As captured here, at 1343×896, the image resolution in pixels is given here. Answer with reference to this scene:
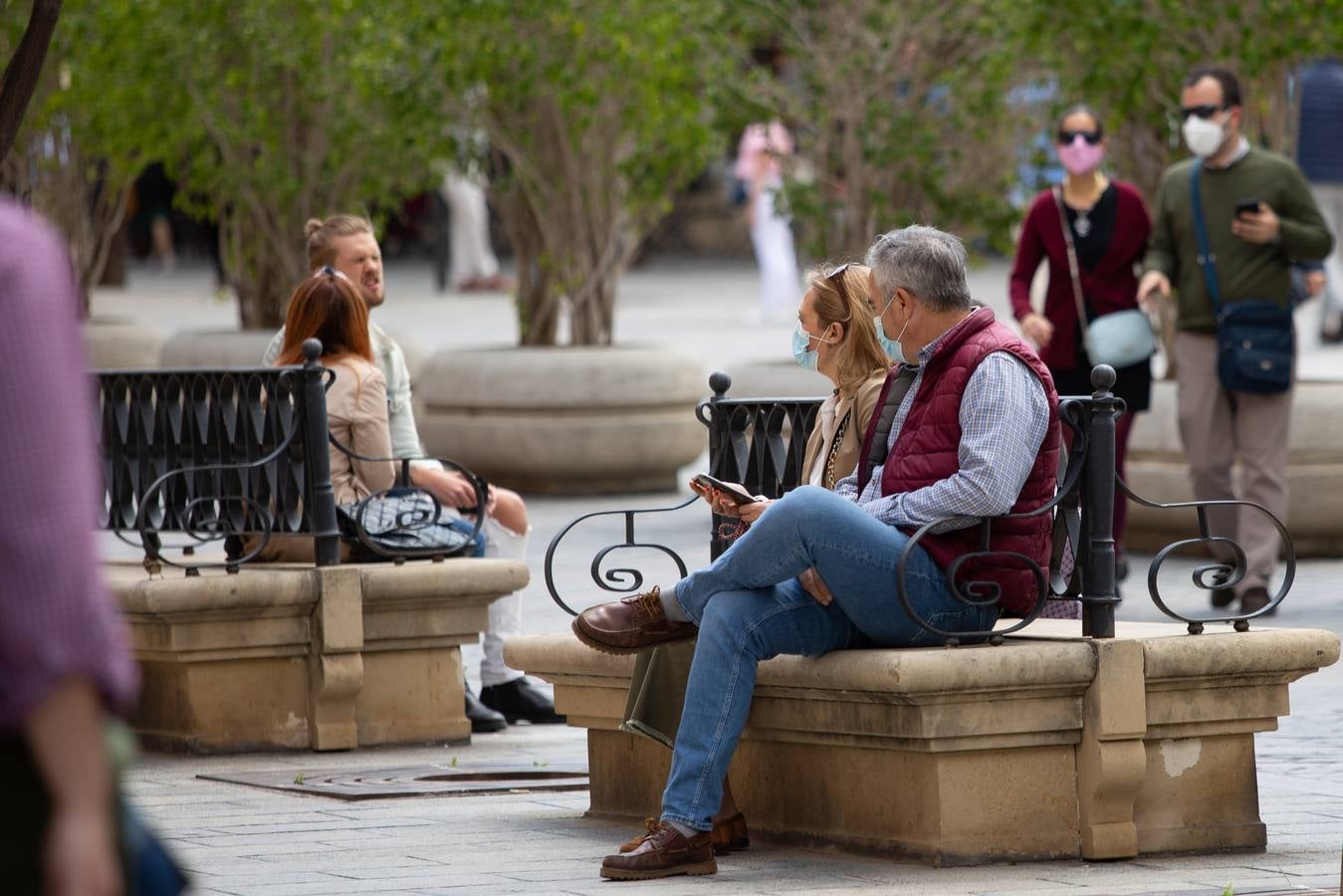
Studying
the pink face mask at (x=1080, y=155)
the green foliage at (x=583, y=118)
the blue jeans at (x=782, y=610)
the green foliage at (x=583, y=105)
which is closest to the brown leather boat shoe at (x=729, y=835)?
the blue jeans at (x=782, y=610)

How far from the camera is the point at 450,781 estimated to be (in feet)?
21.5

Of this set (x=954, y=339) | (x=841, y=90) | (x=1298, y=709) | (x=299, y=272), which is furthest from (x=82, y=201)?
(x=954, y=339)

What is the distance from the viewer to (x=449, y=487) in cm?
730

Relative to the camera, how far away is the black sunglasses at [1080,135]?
30.7ft

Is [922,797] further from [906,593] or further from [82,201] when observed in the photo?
[82,201]

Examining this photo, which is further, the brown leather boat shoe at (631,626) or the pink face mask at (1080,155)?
the pink face mask at (1080,155)

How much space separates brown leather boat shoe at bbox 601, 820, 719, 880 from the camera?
201 inches

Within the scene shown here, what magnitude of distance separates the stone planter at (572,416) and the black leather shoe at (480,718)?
5.51 m

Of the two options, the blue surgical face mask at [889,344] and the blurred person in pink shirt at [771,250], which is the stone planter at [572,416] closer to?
the blue surgical face mask at [889,344]

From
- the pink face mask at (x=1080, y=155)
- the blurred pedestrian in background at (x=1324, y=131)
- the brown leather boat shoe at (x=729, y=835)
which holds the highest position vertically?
the blurred pedestrian in background at (x=1324, y=131)

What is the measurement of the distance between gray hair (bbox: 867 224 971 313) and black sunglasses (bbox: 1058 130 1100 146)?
163 inches

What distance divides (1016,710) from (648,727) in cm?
84

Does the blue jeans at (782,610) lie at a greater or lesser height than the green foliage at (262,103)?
lesser

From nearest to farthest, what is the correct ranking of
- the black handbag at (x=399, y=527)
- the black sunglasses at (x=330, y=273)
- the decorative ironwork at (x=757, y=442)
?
1. the decorative ironwork at (x=757, y=442)
2. the black handbag at (x=399, y=527)
3. the black sunglasses at (x=330, y=273)
